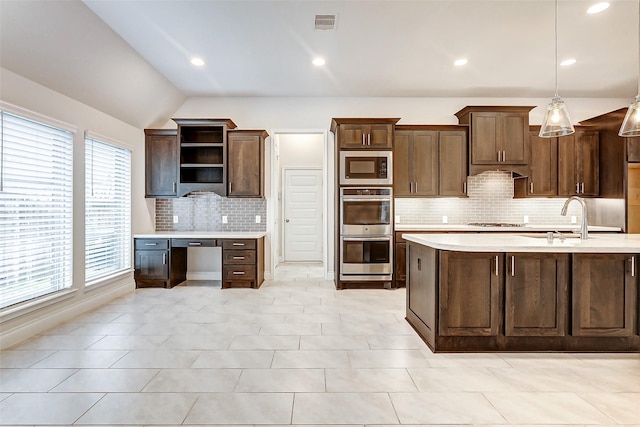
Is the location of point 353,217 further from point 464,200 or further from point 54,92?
point 54,92

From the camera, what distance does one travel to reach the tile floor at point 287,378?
1.84m

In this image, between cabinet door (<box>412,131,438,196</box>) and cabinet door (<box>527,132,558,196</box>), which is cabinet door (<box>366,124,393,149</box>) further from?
cabinet door (<box>527,132,558,196</box>)

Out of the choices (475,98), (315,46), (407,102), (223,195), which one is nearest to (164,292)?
(223,195)

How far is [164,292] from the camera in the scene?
4.57 meters

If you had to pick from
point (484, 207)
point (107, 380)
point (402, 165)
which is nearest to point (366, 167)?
point (402, 165)

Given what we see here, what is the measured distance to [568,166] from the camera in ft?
16.3

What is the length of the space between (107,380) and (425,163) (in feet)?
14.8

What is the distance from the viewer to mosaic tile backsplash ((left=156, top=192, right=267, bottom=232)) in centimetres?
532

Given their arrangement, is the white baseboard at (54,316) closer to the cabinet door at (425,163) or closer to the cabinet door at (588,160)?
the cabinet door at (425,163)

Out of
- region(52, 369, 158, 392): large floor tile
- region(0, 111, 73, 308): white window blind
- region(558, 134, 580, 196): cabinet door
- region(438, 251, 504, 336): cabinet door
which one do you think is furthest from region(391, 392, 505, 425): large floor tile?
region(558, 134, 580, 196): cabinet door

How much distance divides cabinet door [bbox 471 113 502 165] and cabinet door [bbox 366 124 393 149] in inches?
48.3

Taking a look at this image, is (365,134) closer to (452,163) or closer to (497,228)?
(452,163)

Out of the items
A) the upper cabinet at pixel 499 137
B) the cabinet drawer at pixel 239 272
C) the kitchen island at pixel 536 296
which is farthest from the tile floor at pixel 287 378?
the upper cabinet at pixel 499 137

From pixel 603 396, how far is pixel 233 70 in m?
4.66
